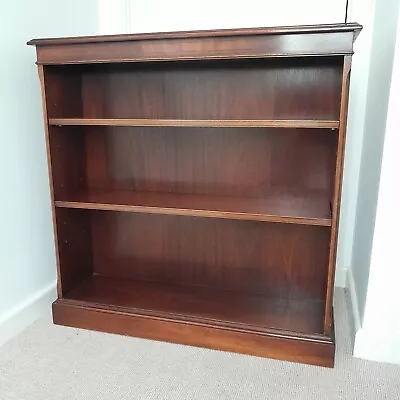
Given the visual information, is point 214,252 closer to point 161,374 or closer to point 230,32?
point 161,374

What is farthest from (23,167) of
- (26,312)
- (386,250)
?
(386,250)

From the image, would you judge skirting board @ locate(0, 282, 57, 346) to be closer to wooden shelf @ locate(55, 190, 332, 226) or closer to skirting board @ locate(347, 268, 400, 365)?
wooden shelf @ locate(55, 190, 332, 226)

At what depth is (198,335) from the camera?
153 cm

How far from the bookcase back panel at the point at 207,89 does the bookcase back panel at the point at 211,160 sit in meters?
0.07

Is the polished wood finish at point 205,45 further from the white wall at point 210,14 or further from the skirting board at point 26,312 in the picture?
the skirting board at point 26,312

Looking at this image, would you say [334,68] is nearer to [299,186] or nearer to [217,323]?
[299,186]

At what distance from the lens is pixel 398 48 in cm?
121

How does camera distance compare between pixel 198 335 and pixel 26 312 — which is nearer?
pixel 198 335

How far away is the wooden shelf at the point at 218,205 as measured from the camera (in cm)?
142

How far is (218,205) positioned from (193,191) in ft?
0.73

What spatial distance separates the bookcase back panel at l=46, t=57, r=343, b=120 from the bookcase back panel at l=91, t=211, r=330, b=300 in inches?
17.6

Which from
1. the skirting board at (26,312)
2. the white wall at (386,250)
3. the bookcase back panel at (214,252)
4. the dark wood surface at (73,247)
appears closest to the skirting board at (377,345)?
the white wall at (386,250)

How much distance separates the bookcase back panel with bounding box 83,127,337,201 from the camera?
63.7 inches

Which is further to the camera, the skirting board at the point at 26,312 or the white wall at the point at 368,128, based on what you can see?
the skirting board at the point at 26,312
